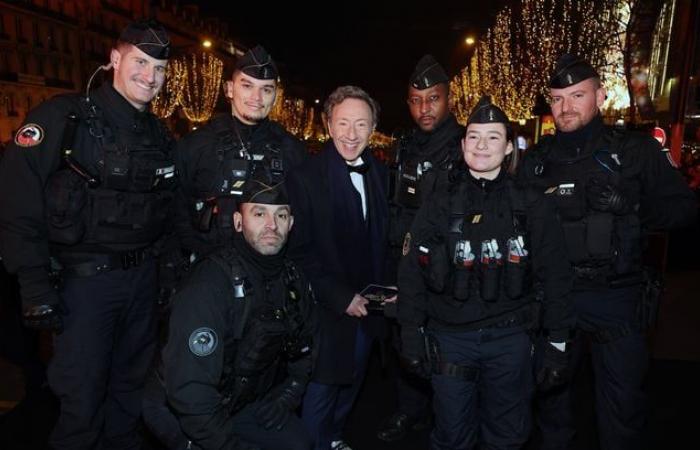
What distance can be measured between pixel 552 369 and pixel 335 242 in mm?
1569

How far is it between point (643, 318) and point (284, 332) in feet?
7.96

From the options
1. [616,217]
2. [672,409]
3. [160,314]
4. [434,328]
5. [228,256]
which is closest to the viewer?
[228,256]

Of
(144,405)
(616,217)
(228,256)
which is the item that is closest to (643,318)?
(616,217)

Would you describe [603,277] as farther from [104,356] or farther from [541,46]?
[541,46]

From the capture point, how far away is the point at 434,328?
10.1 feet

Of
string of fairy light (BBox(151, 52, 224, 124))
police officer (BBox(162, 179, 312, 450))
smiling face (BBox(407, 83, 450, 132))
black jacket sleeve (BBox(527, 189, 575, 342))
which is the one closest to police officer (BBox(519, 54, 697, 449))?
black jacket sleeve (BBox(527, 189, 575, 342))

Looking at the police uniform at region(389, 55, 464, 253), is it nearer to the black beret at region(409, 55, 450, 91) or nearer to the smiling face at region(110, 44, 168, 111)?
the black beret at region(409, 55, 450, 91)

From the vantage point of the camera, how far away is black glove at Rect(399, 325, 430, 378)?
2938 mm

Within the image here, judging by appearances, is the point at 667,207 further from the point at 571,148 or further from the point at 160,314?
the point at 160,314

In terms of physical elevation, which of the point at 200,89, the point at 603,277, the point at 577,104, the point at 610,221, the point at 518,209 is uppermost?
the point at 200,89

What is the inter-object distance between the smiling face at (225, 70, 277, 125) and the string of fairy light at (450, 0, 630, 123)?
11658 millimetres

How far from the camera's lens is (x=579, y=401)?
185 inches

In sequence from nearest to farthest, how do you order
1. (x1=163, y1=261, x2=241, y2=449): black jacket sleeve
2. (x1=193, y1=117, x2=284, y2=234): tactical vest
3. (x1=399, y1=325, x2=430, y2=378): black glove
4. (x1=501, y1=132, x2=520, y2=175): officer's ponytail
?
(x1=163, y1=261, x2=241, y2=449): black jacket sleeve, (x1=399, y1=325, x2=430, y2=378): black glove, (x1=501, y1=132, x2=520, y2=175): officer's ponytail, (x1=193, y1=117, x2=284, y2=234): tactical vest

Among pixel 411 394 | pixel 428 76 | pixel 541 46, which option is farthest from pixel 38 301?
pixel 541 46
